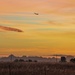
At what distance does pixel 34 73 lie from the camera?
37781mm

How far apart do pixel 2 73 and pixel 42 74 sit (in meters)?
4.54

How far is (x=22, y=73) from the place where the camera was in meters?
37.7

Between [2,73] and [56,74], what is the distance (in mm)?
6050

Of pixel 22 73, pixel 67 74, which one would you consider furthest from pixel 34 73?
pixel 67 74

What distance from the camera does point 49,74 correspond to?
36250 millimetres

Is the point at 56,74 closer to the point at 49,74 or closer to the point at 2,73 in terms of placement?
the point at 49,74

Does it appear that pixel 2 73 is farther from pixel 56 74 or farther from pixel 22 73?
pixel 56 74

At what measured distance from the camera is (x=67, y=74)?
36656 millimetres

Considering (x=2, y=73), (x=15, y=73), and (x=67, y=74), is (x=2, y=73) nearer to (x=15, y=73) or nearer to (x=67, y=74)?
(x=15, y=73)

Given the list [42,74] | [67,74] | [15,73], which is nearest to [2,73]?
[15,73]

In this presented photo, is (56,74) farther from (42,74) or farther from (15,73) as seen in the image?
(15,73)

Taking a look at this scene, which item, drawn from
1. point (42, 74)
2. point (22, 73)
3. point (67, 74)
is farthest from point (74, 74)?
point (22, 73)

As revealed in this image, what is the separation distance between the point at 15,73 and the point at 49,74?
Result: 13.4 ft

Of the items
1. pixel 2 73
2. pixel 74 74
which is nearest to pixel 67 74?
pixel 74 74
